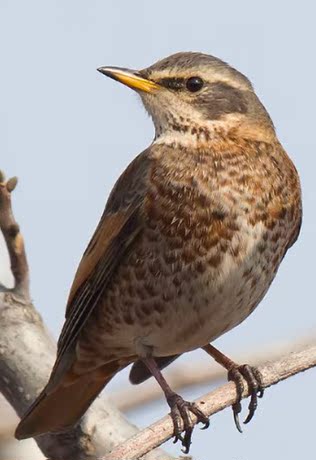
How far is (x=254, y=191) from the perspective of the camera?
7.03 meters

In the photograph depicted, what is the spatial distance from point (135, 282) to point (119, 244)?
25 centimetres

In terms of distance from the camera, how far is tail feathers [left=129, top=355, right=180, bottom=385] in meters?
7.57

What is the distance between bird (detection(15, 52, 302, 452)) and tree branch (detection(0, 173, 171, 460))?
91 millimetres

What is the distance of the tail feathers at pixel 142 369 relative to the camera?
7566 millimetres

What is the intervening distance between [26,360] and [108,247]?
85 cm

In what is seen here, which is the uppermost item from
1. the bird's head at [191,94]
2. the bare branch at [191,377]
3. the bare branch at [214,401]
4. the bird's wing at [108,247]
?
the bird's head at [191,94]

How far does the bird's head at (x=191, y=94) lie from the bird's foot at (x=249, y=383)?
1356 millimetres

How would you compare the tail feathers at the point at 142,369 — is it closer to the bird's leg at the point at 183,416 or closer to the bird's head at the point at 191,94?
the bird's leg at the point at 183,416

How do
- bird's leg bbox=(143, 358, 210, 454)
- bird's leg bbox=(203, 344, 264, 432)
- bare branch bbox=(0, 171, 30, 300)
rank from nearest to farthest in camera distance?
bird's leg bbox=(143, 358, 210, 454) < bare branch bbox=(0, 171, 30, 300) < bird's leg bbox=(203, 344, 264, 432)

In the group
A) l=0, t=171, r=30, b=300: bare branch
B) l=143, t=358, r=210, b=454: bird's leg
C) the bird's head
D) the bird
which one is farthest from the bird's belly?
the bird's head

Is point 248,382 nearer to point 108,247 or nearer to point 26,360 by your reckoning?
point 108,247

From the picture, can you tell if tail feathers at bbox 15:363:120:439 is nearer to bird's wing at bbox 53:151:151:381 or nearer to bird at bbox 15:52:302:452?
bird at bbox 15:52:302:452

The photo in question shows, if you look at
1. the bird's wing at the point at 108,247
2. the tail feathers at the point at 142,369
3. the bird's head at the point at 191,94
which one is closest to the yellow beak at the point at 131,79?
the bird's head at the point at 191,94

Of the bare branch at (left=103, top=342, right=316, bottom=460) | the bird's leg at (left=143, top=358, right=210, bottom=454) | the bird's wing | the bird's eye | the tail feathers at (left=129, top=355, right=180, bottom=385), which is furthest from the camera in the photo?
the tail feathers at (left=129, top=355, right=180, bottom=385)
